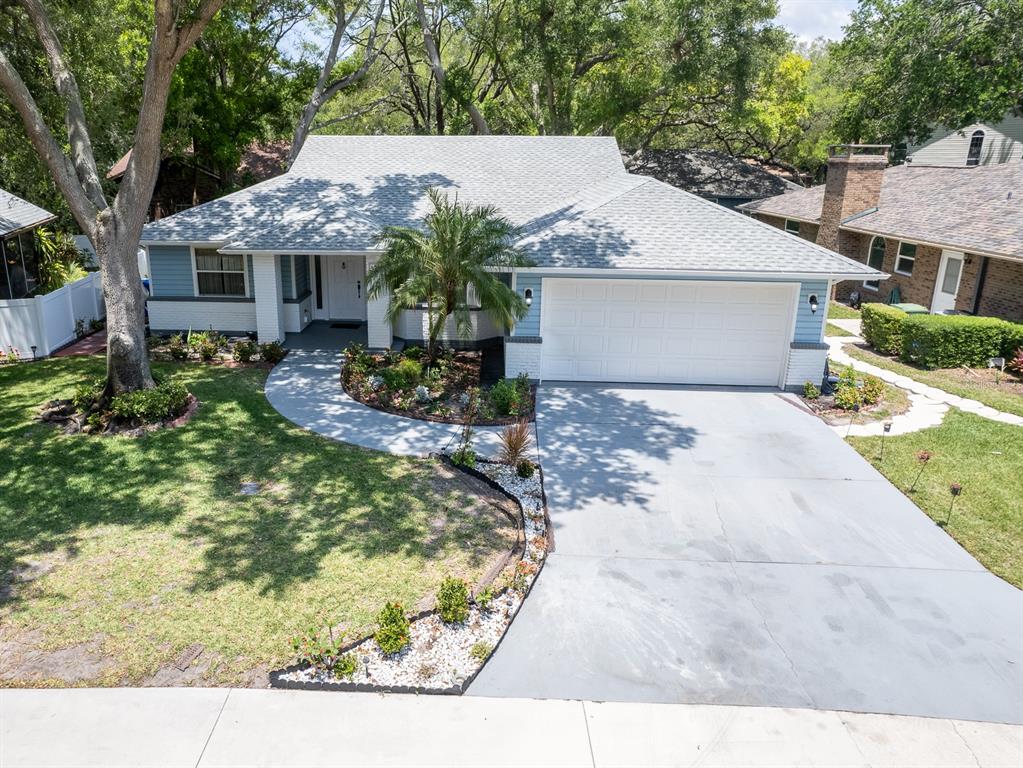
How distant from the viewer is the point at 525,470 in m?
10.2

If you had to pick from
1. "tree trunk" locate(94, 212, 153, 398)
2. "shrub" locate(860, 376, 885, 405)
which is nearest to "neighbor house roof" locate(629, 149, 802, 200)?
"shrub" locate(860, 376, 885, 405)

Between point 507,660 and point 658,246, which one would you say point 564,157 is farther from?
point 507,660

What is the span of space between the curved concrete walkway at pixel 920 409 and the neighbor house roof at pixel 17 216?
18.4m

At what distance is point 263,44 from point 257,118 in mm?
2932

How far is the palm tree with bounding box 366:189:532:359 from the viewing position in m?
13.0

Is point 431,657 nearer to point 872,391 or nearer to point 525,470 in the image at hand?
point 525,470

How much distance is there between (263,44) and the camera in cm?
2747

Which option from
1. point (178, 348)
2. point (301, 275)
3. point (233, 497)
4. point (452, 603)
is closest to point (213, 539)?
point (233, 497)

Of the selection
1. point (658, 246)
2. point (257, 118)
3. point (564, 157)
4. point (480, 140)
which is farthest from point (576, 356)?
point (257, 118)

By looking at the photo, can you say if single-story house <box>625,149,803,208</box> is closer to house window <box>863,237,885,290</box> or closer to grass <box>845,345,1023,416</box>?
house window <box>863,237,885,290</box>

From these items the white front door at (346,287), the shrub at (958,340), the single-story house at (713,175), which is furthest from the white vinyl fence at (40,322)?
the single-story house at (713,175)

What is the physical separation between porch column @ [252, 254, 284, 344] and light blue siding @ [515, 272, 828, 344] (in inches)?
242

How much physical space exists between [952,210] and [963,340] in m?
6.58

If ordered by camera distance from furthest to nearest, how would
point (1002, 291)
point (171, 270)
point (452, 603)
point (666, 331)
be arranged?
point (1002, 291) < point (171, 270) < point (666, 331) < point (452, 603)
